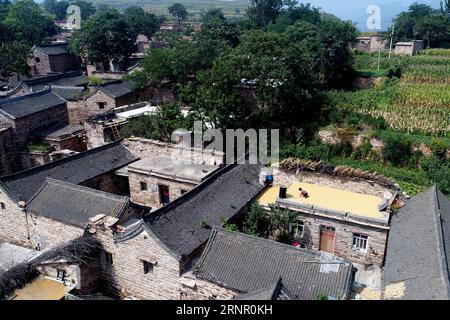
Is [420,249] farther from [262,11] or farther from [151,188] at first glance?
[262,11]

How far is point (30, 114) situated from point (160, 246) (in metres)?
19.9

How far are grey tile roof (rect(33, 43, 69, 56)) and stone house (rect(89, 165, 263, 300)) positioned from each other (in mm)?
45064

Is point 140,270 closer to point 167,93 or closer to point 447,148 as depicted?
point 447,148

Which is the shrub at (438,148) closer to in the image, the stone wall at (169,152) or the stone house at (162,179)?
the stone wall at (169,152)

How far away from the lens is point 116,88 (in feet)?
128

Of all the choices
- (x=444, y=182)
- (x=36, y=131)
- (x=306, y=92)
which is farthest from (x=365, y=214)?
(x=36, y=131)

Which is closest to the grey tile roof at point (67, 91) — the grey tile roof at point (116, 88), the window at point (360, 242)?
the grey tile roof at point (116, 88)

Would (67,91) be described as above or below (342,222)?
above

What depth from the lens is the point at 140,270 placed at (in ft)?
52.2

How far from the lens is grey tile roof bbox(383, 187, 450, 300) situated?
40.9ft

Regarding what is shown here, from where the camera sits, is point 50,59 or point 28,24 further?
point 28,24

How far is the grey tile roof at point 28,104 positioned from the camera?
28770mm

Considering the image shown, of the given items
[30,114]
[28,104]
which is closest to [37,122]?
[30,114]

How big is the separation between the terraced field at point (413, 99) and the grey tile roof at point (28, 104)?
78.1ft
